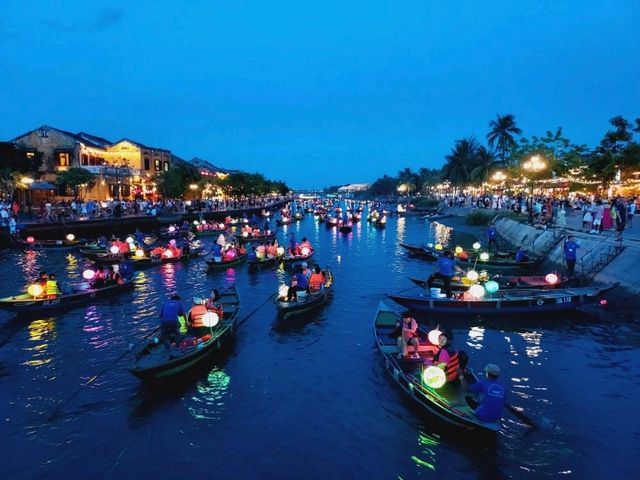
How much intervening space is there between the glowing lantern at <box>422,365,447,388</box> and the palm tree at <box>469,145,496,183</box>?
71814 millimetres

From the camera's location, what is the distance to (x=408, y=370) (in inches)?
488

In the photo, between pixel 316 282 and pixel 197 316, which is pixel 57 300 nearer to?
pixel 197 316

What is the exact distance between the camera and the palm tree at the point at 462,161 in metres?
86.2

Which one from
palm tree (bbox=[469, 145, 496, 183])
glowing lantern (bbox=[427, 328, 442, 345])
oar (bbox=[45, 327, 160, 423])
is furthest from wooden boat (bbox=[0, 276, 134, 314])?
palm tree (bbox=[469, 145, 496, 183])

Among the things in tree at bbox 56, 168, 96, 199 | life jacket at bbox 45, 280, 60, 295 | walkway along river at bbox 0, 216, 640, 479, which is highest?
tree at bbox 56, 168, 96, 199

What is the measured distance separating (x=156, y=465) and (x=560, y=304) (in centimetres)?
1626

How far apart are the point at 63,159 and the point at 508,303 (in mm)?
61632

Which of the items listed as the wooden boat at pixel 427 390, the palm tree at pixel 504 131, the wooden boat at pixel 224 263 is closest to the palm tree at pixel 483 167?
the palm tree at pixel 504 131

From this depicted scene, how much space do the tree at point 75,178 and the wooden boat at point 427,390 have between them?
51207 millimetres

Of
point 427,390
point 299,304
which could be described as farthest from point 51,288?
point 427,390

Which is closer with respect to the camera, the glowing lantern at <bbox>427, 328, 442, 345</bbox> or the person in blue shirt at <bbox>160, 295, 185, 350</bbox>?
the glowing lantern at <bbox>427, 328, 442, 345</bbox>

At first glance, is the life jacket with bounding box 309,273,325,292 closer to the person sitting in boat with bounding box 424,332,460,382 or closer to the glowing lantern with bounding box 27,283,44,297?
the person sitting in boat with bounding box 424,332,460,382

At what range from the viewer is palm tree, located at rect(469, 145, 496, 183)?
253 ft

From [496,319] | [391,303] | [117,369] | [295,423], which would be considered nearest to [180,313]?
[117,369]
